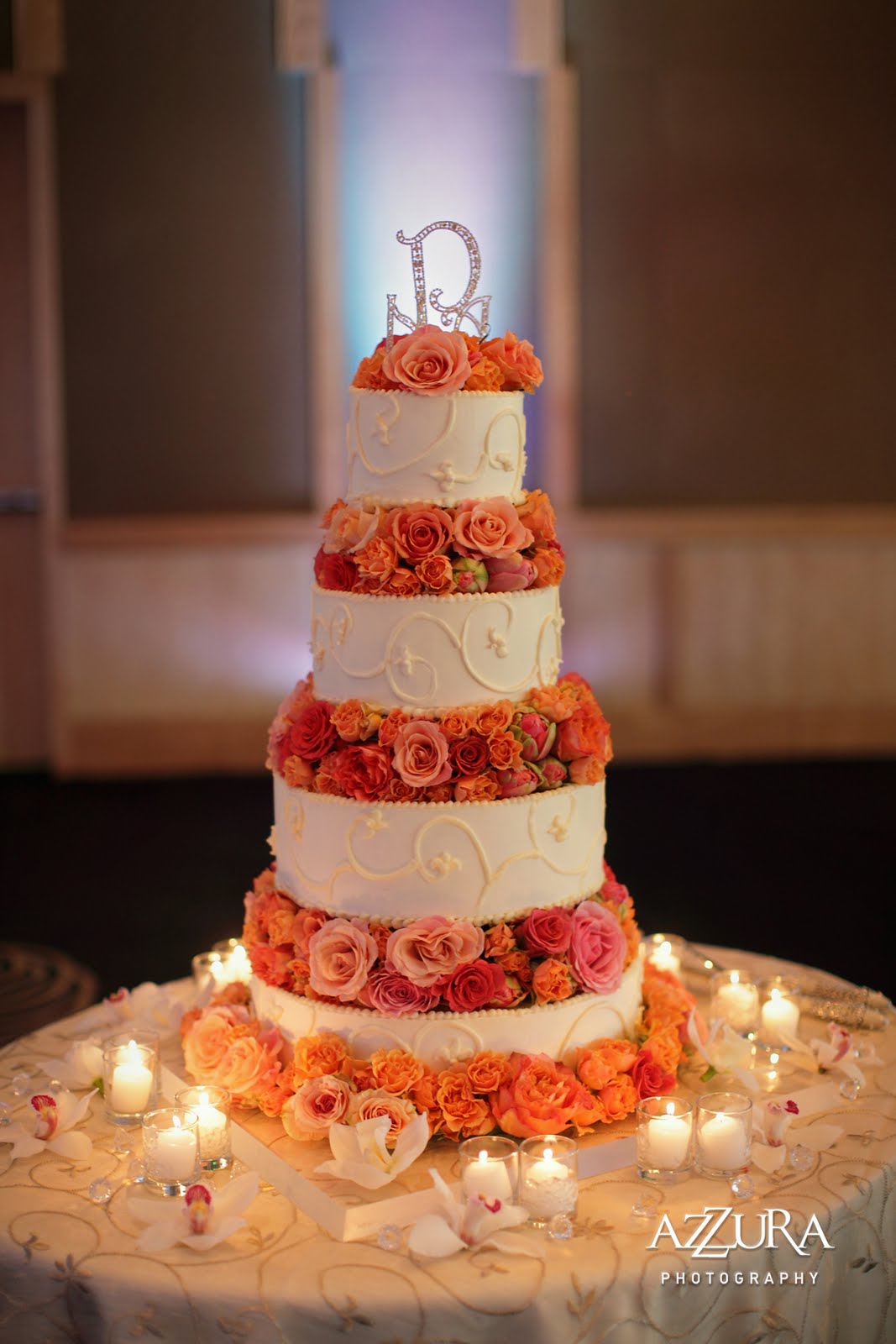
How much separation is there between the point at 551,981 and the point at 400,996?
0.86ft

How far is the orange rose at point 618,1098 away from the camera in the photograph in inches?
106

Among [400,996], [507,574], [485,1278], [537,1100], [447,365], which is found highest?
Answer: [447,365]

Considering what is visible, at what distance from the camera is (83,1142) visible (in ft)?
8.66

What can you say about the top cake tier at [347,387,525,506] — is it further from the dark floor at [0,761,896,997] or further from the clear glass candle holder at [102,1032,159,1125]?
the dark floor at [0,761,896,997]

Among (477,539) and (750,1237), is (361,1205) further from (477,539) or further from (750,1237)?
(477,539)

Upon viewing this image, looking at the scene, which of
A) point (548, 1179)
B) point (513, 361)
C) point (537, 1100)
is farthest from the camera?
point (513, 361)

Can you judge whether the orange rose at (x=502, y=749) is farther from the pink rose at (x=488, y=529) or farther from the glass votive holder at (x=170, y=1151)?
the glass votive holder at (x=170, y=1151)

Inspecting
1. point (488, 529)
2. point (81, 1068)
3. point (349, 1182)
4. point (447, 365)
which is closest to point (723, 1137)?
point (349, 1182)

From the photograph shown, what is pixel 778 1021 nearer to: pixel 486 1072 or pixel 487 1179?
pixel 486 1072

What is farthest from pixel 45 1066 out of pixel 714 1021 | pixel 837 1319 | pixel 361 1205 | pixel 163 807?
pixel 163 807

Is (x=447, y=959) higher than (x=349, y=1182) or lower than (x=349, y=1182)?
higher

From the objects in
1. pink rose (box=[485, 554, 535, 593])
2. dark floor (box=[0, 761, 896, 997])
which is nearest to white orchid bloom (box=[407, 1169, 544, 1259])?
pink rose (box=[485, 554, 535, 593])

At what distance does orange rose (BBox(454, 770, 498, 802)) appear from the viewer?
2.67m

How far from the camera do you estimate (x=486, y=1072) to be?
2635 millimetres
